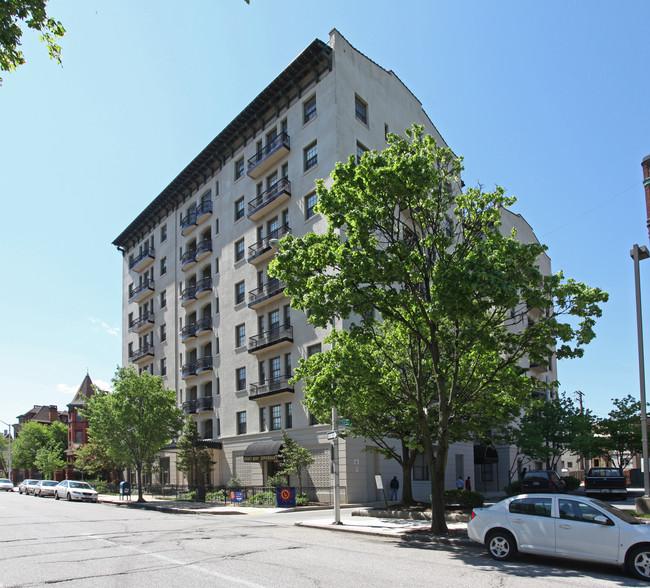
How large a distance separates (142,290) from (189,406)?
15.3 m

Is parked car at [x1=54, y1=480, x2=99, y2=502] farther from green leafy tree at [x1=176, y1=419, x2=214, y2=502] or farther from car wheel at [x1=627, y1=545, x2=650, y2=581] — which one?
car wheel at [x1=627, y1=545, x2=650, y2=581]

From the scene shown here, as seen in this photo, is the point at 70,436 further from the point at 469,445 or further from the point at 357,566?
the point at 357,566

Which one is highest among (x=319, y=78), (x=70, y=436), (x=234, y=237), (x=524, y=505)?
(x=319, y=78)

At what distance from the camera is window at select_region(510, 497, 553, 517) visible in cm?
1114

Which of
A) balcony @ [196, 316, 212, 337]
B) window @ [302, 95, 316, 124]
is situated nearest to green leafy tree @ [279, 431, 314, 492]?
balcony @ [196, 316, 212, 337]

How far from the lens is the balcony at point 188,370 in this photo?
4391 centimetres

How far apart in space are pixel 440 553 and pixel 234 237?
31162mm

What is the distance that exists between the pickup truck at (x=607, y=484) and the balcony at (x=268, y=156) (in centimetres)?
2676

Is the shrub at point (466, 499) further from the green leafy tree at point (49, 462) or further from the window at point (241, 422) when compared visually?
the green leafy tree at point (49, 462)

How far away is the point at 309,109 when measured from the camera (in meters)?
34.9

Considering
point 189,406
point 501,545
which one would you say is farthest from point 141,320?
point 501,545

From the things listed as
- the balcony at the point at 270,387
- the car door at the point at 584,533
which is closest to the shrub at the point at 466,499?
the car door at the point at 584,533

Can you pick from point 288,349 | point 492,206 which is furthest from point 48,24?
point 288,349

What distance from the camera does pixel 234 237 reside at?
4066 cm
